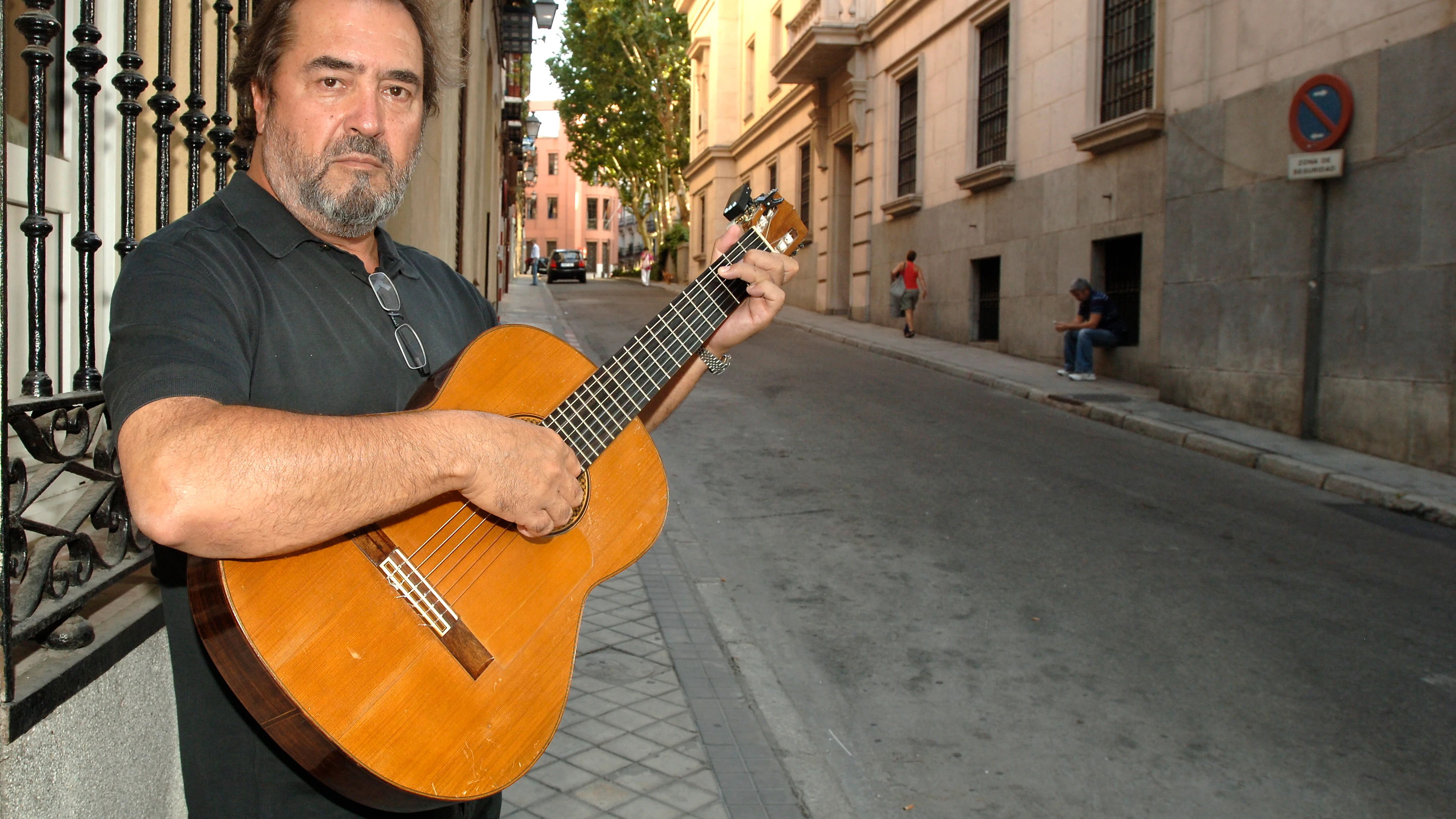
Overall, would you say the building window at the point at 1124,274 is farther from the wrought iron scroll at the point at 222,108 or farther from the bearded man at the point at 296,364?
the bearded man at the point at 296,364

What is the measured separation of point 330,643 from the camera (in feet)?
5.31

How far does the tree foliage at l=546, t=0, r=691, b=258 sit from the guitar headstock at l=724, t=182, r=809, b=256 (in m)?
38.7

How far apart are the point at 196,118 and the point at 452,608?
1659mm

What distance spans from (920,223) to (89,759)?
18.6 metres

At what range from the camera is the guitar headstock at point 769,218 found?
92.0 inches

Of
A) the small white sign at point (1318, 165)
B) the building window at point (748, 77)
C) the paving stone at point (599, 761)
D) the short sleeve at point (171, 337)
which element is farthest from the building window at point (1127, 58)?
the building window at point (748, 77)

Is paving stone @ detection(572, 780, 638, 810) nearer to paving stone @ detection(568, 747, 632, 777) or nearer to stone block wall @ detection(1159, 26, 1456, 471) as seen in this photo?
paving stone @ detection(568, 747, 632, 777)

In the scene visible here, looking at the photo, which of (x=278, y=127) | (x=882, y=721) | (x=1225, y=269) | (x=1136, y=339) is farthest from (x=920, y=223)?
(x=278, y=127)

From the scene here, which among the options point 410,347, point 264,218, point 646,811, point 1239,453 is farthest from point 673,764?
point 1239,453

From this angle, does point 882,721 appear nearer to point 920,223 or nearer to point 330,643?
point 330,643

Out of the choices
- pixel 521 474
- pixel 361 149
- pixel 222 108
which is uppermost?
pixel 222 108

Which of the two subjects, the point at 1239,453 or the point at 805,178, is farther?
the point at 805,178

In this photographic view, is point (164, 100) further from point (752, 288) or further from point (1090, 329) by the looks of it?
point (1090, 329)

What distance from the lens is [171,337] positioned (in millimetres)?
1447
